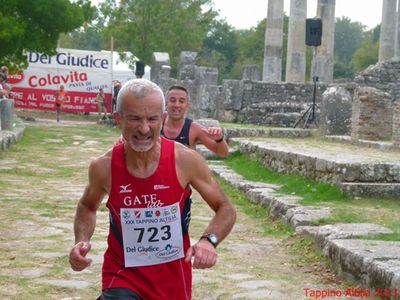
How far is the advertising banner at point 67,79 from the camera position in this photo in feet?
117

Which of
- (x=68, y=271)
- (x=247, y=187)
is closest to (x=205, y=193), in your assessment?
(x=68, y=271)

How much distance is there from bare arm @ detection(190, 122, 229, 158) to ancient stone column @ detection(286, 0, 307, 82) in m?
29.5

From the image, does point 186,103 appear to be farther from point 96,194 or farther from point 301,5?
point 301,5

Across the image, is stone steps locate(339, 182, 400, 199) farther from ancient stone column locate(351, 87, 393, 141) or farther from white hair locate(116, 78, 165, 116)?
ancient stone column locate(351, 87, 393, 141)

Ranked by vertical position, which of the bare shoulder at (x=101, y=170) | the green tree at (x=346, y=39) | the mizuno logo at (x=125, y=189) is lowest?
the mizuno logo at (x=125, y=189)

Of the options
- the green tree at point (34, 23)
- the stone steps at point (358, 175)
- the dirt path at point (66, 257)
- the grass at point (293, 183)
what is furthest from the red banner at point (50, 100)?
the stone steps at point (358, 175)

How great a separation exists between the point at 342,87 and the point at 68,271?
1492cm

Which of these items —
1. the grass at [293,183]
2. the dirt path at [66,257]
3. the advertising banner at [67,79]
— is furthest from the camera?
the advertising banner at [67,79]

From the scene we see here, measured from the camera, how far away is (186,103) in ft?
27.8

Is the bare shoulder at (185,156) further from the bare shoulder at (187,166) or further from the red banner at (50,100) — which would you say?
the red banner at (50,100)

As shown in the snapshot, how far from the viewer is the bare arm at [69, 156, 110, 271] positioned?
14.1 ft

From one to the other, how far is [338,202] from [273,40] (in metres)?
A: 28.5

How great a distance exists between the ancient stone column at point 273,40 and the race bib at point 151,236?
1353 inches

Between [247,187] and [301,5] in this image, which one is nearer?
[247,187]
